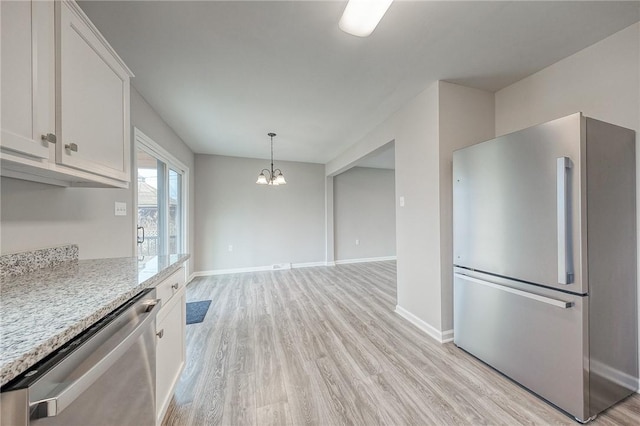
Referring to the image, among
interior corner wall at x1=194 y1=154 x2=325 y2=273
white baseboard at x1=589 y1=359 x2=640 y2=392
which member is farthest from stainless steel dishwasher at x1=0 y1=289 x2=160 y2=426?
interior corner wall at x1=194 y1=154 x2=325 y2=273

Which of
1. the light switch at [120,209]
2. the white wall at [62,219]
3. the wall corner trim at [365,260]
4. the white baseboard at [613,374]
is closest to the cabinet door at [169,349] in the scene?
the white wall at [62,219]

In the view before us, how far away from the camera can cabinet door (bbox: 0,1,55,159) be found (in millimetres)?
866

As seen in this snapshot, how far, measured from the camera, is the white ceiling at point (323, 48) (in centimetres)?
150

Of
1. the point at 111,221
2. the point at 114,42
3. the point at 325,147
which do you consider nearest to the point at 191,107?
the point at 114,42

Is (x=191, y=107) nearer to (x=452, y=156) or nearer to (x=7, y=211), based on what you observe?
(x=7, y=211)

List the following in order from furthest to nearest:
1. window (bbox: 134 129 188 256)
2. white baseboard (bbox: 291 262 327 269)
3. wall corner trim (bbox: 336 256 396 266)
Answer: wall corner trim (bbox: 336 256 396 266) → white baseboard (bbox: 291 262 327 269) → window (bbox: 134 129 188 256)

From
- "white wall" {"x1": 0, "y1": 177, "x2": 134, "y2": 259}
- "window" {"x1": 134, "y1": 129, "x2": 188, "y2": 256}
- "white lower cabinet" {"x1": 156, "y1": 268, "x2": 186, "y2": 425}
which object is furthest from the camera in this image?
"window" {"x1": 134, "y1": 129, "x2": 188, "y2": 256}

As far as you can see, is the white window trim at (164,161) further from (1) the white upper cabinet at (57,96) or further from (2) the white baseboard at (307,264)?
(2) the white baseboard at (307,264)

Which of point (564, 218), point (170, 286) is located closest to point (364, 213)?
point (564, 218)

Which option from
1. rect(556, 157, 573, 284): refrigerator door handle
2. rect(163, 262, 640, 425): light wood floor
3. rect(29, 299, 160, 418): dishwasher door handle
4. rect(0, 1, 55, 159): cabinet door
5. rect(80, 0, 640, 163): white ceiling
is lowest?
rect(163, 262, 640, 425): light wood floor

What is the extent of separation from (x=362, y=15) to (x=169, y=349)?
2240 mm

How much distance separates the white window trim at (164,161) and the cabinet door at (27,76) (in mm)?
1470

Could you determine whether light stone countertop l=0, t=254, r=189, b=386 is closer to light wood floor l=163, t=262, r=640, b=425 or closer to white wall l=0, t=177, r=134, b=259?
white wall l=0, t=177, r=134, b=259

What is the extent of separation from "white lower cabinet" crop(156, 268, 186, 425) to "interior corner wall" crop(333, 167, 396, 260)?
4.48 meters
